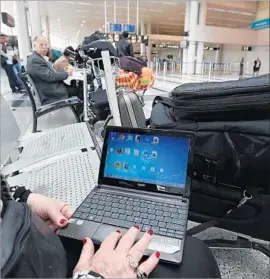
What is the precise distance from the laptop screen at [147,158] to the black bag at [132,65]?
95.1 inches

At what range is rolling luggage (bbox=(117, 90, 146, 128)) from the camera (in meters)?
1.30

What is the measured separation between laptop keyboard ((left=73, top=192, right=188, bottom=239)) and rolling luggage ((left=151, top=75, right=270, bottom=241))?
8.3 inches

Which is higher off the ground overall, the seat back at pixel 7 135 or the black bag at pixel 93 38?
the black bag at pixel 93 38

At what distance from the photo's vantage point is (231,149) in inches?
30.5

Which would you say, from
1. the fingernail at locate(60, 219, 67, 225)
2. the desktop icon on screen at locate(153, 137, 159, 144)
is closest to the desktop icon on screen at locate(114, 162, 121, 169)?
the desktop icon on screen at locate(153, 137, 159, 144)

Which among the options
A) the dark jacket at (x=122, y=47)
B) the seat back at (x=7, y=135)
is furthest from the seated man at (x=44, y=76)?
the seat back at (x=7, y=135)

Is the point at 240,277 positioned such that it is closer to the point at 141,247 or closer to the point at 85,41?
the point at 141,247

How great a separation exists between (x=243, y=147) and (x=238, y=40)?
58.7 feet

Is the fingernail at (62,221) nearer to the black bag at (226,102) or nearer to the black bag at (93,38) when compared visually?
the black bag at (226,102)

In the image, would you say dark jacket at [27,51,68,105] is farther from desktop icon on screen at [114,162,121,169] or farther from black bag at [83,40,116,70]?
desktop icon on screen at [114,162,121,169]

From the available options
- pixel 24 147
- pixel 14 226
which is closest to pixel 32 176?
pixel 24 147

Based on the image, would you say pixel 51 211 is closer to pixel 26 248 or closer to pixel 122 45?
pixel 26 248

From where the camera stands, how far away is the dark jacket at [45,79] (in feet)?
9.50

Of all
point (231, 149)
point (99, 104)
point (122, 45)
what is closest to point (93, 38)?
point (122, 45)
